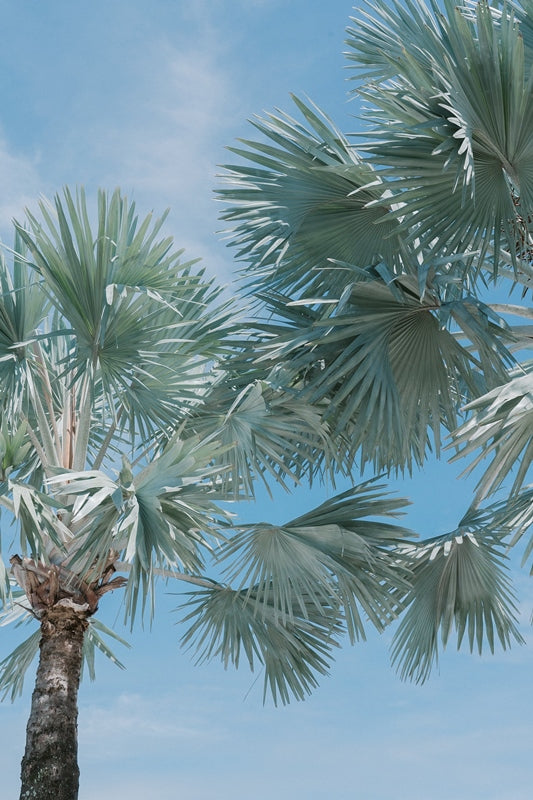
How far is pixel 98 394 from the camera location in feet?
21.5

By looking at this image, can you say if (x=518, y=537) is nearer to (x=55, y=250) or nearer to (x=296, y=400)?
(x=296, y=400)

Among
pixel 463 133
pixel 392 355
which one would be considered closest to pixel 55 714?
pixel 392 355

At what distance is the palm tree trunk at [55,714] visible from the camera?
442 cm

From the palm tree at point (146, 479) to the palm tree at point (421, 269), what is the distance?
0.33 meters

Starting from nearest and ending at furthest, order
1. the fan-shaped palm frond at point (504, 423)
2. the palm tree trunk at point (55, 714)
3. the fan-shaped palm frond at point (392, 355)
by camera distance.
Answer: the fan-shaped palm frond at point (504, 423) < the palm tree trunk at point (55, 714) < the fan-shaped palm frond at point (392, 355)

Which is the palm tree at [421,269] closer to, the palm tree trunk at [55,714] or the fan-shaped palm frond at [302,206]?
the fan-shaped palm frond at [302,206]

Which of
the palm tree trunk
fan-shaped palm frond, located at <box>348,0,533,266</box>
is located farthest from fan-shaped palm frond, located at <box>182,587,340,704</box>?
fan-shaped palm frond, located at <box>348,0,533,266</box>

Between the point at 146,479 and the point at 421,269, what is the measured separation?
169cm

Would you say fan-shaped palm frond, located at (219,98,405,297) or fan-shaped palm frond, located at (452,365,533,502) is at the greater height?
fan-shaped palm frond, located at (219,98,405,297)

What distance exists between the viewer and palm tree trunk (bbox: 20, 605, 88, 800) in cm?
442

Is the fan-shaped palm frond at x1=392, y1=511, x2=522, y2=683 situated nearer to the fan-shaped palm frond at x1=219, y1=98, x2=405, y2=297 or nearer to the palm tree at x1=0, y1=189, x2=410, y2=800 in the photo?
the palm tree at x1=0, y1=189, x2=410, y2=800

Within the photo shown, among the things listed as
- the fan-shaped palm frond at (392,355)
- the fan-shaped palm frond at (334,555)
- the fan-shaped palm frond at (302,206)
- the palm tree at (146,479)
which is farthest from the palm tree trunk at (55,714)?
the fan-shaped palm frond at (302,206)

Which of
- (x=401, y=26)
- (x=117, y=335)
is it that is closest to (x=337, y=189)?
(x=117, y=335)

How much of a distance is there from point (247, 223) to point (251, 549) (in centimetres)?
188
